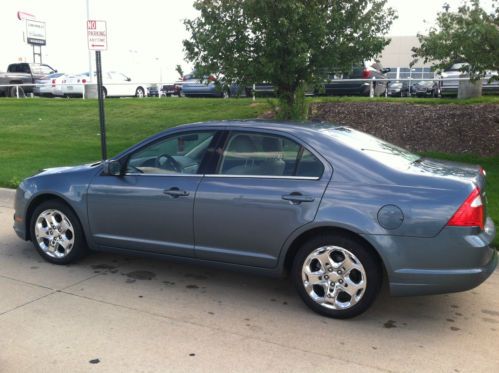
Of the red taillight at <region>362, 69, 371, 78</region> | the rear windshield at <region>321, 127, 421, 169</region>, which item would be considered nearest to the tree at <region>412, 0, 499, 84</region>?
the rear windshield at <region>321, 127, 421, 169</region>

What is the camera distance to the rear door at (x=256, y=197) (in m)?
4.29

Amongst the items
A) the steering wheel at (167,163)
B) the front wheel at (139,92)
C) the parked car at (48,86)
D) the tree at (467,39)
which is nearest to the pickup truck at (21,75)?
the parked car at (48,86)

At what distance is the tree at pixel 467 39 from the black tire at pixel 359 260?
5.28 metres

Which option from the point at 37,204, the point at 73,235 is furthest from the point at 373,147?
the point at 37,204

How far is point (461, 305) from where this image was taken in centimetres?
457

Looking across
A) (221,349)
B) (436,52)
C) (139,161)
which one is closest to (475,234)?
(221,349)

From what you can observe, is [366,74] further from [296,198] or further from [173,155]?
[296,198]

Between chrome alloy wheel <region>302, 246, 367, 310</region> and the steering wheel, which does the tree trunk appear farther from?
chrome alloy wheel <region>302, 246, 367, 310</region>

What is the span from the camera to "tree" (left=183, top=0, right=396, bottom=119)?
27.2ft

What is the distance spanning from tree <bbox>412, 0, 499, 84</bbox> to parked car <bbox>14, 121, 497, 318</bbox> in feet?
14.0

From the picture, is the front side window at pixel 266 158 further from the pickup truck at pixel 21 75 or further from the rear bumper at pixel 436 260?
the pickup truck at pixel 21 75

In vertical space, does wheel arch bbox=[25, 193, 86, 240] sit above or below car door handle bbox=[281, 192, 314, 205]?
below

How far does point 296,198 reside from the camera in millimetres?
4258

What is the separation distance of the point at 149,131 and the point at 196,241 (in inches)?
393
